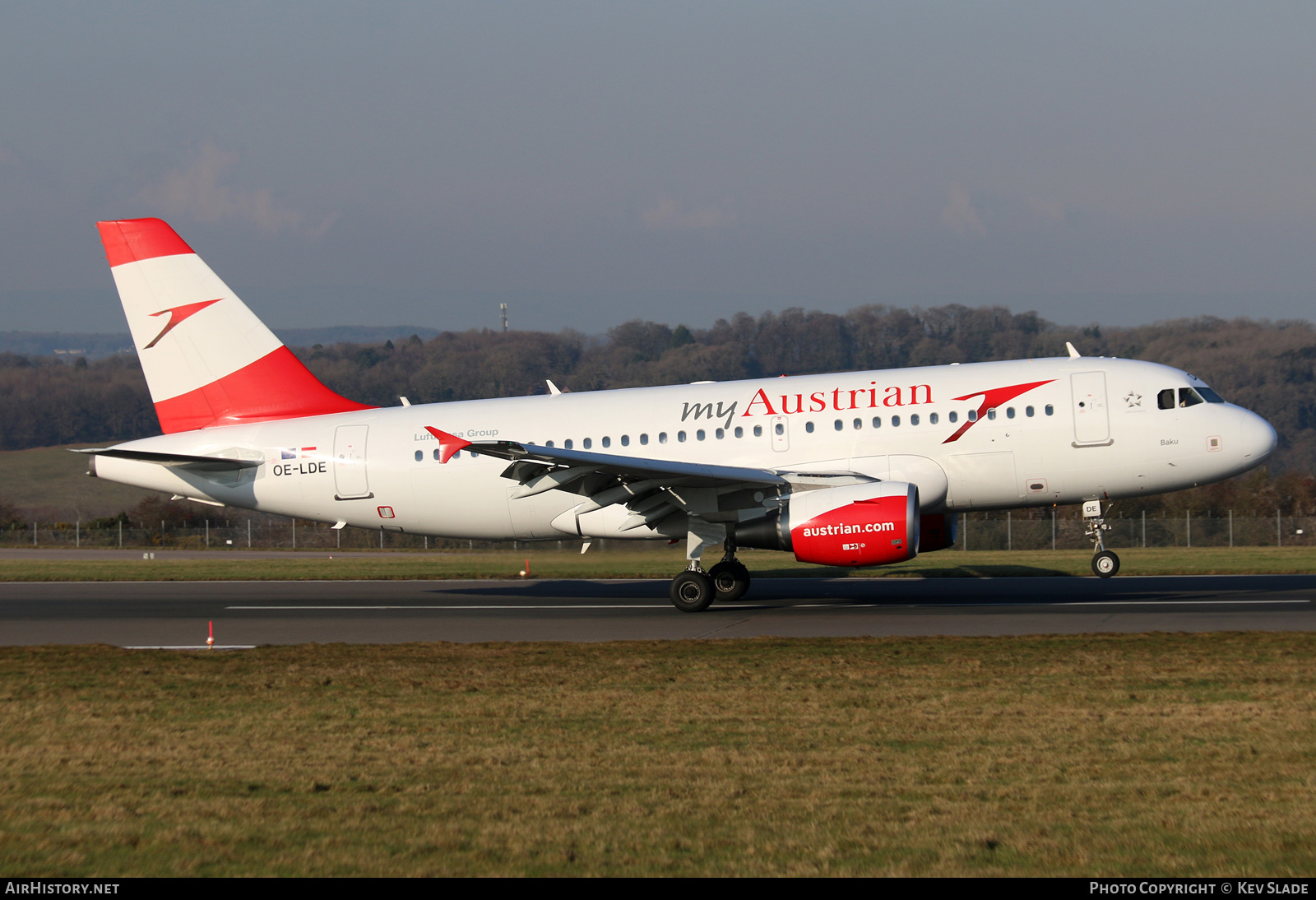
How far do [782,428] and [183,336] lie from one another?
42.3 ft

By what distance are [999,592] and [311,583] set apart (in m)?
18.3

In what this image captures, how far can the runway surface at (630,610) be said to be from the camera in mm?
18734

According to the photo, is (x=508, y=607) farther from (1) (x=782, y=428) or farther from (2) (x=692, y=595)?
(1) (x=782, y=428)

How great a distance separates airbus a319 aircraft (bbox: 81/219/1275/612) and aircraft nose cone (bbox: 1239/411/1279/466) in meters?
0.05

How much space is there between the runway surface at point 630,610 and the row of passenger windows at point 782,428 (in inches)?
128

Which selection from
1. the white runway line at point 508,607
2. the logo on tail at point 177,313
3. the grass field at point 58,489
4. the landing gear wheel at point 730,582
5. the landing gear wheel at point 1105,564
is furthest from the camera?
the grass field at point 58,489

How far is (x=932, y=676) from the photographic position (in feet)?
44.0

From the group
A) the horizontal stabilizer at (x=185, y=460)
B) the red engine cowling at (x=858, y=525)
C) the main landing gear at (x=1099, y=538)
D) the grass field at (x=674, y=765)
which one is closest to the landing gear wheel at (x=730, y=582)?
the red engine cowling at (x=858, y=525)

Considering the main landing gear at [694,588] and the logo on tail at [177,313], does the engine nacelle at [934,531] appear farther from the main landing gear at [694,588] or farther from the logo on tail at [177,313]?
the logo on tail at [177,313]

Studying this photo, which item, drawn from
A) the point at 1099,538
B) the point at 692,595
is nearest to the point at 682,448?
the point at 692,595

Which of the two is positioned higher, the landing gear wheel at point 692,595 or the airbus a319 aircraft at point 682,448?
the airbus a319 aircraft at point 682,448

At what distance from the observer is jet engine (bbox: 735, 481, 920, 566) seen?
1977 cm

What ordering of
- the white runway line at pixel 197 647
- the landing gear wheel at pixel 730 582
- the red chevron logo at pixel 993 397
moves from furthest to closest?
the landing gear wheel at pixel 730 582 < the red chevron logo at pixel 993 397 < the white runway line at pixel 197 647

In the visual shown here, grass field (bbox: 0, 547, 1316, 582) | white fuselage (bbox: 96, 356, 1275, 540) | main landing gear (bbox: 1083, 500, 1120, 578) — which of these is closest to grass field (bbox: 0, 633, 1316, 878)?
white fuselage (bbox: 96, 356, 1275, 540)
